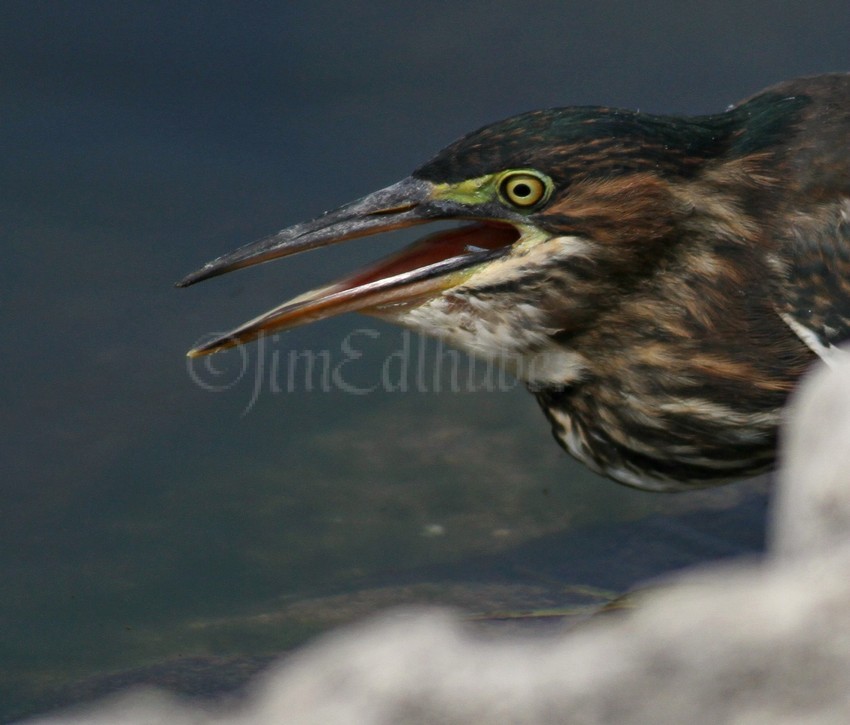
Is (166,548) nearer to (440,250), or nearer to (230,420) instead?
(230,420)

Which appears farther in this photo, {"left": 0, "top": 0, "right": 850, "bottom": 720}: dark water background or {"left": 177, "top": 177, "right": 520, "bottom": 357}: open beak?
{"left": 0, "top": 0, "right": 850, "bottom": 720}: dark water background

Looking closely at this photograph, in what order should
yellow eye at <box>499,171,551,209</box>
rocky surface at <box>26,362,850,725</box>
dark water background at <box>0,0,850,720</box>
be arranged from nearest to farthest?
rocky surface at <box>26,362,850,725</box> → yellow eye at <box>499,171,551,209</box> → dark water background at <box>0,0,850,720</box>

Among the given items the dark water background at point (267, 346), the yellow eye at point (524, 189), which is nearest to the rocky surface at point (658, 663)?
the yellow eye at point (524, 189)

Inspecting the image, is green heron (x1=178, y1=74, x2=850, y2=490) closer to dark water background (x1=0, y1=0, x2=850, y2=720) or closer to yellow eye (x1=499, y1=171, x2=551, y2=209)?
yellow eye (x1=499, y1=171, x2=551, y2=209)

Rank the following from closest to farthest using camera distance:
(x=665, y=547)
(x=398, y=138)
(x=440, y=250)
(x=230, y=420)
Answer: (x=440, y=250), (x=665, y=547), (x=230, y=420), (x=398, y=138)

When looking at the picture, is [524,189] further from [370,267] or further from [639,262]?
[370,267]

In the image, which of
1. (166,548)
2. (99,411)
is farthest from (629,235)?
(99,411)

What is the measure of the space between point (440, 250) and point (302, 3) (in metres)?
2.20

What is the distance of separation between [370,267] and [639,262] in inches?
29.7

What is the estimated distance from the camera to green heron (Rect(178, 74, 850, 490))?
355 centimetres

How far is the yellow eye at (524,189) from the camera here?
11.6 ft

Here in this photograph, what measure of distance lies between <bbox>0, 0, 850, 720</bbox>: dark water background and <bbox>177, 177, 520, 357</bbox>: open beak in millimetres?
1147

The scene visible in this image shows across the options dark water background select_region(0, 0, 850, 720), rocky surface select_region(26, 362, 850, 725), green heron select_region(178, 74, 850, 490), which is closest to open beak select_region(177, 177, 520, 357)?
green heron select_region(178, 74, 850, 490)

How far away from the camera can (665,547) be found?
4.72 meters
